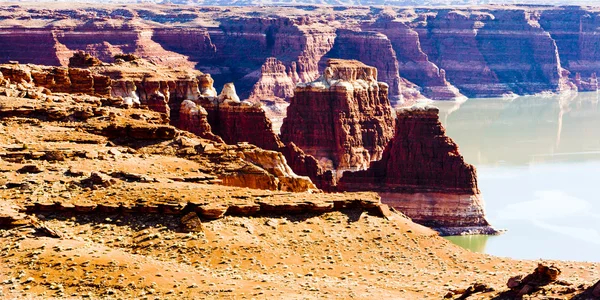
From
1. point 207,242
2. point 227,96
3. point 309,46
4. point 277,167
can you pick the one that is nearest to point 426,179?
point 227,96

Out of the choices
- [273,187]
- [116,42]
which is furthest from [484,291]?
[116,42]

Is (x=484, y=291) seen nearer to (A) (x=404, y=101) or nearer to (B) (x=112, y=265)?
(B) (x=112, y=265)

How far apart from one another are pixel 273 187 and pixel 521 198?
47.0 m

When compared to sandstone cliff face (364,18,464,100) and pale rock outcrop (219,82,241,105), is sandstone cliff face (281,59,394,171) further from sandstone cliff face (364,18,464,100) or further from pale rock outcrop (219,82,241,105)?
sandstone cliff face (364,18,464,100)

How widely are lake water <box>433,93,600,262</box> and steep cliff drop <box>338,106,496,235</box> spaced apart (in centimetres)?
180

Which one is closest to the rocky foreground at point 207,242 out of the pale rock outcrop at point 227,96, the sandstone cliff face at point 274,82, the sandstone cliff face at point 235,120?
the sandstone cliff face at point 235,120

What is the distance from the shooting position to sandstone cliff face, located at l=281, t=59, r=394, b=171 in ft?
258

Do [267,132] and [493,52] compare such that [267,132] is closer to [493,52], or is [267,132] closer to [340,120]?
[340,120]

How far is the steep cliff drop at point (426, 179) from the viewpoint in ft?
194

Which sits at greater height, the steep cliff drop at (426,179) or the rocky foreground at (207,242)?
the rocky foreground at (207,242)

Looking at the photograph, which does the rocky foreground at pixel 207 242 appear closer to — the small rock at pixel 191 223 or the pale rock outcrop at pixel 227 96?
the small rock at pixel 191 223

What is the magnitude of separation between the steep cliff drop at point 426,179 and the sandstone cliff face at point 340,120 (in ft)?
48.5

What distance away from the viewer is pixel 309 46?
149250 mm

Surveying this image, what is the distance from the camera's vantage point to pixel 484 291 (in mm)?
18641
